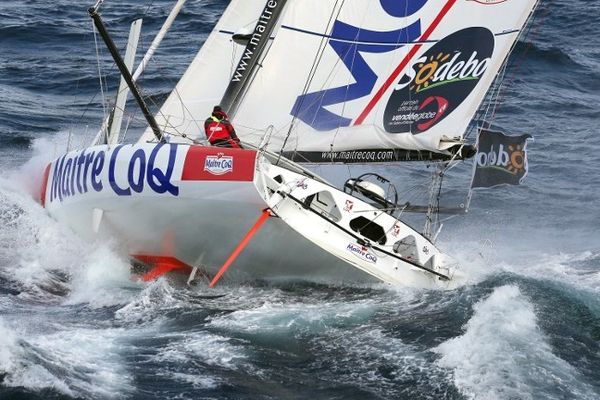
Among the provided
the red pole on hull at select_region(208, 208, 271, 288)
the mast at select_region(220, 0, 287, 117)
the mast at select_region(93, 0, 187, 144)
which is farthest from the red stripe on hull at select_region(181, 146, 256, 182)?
the mast at select_region(93, 0, 187, 144)

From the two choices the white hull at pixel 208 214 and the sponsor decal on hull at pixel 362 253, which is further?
the sponsor decal on hull at pixel 362 253

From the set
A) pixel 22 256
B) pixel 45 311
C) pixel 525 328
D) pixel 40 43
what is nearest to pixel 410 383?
pixel 525 328

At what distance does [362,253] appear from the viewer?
1167 cm

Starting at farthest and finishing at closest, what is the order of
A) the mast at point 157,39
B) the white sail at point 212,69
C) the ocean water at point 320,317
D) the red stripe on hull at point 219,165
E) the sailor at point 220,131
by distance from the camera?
the white sail at point 212,69, the mast at point 157,39, the sailor at point 220,131, the red stripe on hull at point 219,165, the ocean water at point 320,317

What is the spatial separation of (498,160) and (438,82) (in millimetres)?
1420

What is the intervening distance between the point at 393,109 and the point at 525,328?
3.55 meters

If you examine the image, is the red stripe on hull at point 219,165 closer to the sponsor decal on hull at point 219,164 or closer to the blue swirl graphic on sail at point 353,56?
the sponsor decal on hull at point 219,164

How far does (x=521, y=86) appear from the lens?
22.2 metres

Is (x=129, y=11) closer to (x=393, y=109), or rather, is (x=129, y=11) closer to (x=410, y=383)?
(x=393, y=109)

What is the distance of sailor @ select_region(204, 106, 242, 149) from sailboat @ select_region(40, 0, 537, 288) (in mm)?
139

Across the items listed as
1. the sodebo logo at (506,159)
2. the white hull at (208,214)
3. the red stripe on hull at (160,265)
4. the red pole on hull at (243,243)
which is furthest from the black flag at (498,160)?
the red stripe on hull at (160,265)

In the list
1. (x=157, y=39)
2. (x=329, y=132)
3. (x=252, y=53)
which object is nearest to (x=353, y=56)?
(x=329, y=132)

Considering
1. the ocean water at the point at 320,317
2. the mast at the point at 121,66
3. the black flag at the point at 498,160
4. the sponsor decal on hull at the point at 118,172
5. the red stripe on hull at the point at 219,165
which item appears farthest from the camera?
the mast at the point at 121,66

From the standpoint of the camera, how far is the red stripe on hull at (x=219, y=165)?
11078 mm
